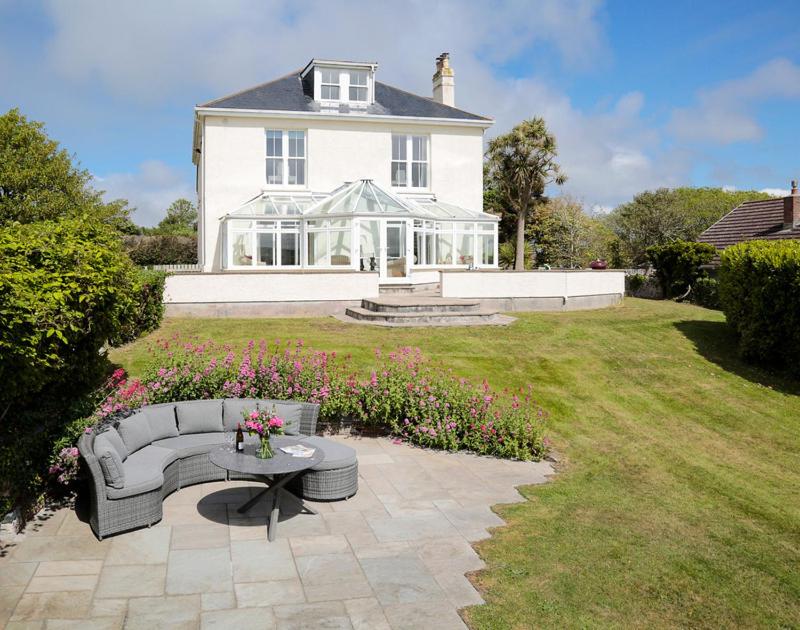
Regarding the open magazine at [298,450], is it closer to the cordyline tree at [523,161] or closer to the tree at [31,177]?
the tree at [31,177]

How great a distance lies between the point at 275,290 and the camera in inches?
814

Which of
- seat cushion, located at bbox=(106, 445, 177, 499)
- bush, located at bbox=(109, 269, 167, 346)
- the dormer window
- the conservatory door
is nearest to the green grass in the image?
bush, located at bbox=(109, 269, 167, 346)

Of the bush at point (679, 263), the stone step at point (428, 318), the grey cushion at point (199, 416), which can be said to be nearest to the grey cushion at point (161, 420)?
the grey cushion at point (199, 416)

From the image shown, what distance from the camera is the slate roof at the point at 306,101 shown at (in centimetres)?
2920

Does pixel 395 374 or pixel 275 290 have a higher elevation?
pixel 275 290

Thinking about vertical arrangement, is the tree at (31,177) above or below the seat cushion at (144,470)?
above

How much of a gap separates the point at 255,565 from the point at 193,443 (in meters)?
2.91

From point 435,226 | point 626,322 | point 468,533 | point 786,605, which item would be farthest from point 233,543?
point 435,226

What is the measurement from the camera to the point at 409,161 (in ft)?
102

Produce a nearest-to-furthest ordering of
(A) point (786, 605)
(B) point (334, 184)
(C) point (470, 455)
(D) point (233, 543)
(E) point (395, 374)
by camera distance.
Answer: (A) point (786, 605) → (D) point (233, 543) → (C) point (470, 455) → (E) point (395, 374) → (B) point (334, 184)

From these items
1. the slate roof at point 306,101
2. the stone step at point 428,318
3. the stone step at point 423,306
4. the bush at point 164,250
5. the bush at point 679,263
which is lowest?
the stone step at point 428,318

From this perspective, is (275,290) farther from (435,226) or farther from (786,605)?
(786,605)

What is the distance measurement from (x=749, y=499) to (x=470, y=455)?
162 inches

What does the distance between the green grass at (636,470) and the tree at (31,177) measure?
47.8ft
